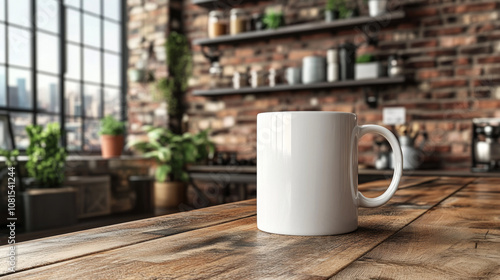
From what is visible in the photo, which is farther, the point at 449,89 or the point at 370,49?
the point at 370,49

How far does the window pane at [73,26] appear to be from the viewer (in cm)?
407

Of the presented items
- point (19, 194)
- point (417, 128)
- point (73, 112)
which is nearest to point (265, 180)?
point (19, 194)

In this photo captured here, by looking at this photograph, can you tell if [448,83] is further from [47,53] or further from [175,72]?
[47,53]

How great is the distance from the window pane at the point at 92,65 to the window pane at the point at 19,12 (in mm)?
607

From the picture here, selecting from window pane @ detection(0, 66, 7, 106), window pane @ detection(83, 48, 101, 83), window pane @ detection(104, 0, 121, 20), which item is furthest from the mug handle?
window pane @ detection(104, 0, 121, 20)

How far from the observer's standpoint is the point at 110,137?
13.5ft

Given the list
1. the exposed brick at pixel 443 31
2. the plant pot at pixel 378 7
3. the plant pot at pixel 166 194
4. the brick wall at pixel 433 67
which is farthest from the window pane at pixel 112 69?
the exposed brick at pixel 443 31

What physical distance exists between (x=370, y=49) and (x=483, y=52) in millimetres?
782

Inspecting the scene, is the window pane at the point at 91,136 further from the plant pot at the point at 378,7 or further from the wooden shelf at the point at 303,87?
the plant pot at the point at 378,7

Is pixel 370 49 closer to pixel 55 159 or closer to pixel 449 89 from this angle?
pixel 449 89

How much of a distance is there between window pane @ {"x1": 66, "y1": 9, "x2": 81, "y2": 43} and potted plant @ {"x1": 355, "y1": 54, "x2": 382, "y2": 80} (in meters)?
2.38

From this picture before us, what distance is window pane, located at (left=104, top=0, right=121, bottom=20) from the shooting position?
14.8 ft

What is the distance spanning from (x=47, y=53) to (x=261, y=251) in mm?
3868

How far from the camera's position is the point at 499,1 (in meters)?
3.21
